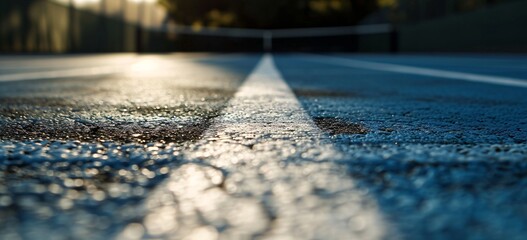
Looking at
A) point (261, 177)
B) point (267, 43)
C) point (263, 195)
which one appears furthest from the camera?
point (267, 43)

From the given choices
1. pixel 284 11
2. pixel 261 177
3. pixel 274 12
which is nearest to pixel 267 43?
pixel 274 12

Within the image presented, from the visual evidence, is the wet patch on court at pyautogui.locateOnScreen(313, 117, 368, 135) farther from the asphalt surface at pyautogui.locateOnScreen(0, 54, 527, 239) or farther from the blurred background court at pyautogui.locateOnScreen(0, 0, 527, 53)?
the blurred background court at pyautogui.locateOnScreen(0, 0, 527, 53)

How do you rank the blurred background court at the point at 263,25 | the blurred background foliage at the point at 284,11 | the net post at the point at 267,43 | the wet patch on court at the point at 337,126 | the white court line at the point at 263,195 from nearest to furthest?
the white court line at the point at 263,195
the wet patch on court at the point at 337,126
the blurred background court at the point at 263,25
the net post at the point at 267,43
the blurred background foliage at the point at 284,11

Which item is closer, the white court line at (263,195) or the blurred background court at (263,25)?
the white court line at (263,195)

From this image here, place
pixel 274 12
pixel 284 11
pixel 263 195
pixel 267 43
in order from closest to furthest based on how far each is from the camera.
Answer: pixel 263 195
pixel 267 43
pixel 274 12
pixel 284 11

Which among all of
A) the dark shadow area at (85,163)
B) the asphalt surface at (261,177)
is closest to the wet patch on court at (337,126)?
the asphalt surface at (261,177)

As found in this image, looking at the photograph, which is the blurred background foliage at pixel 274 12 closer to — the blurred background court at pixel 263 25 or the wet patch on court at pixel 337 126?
the blurred background court at pixel 263 25

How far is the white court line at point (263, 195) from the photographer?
0.75m

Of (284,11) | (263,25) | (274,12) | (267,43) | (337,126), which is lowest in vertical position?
(337,126)

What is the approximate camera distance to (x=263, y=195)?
91 centimetres

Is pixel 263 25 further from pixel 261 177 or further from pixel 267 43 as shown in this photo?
pixel 261 177

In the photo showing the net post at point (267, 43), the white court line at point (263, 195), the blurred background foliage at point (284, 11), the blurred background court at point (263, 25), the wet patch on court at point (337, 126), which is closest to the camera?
the white court line at point (263, 195)

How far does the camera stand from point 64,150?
130cm

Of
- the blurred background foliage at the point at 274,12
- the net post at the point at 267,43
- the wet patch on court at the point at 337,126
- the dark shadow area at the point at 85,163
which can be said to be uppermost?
the blurred background foliage at the point at 274,12
